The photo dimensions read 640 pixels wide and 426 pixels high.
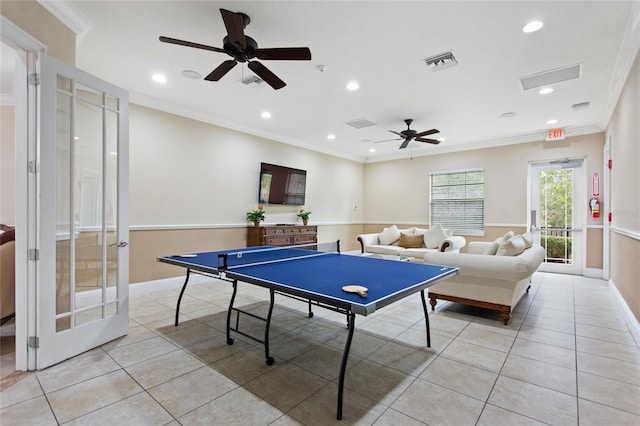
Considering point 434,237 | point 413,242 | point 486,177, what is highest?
point 486,177

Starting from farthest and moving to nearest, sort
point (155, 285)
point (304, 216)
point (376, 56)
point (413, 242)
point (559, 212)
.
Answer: point (304, 216), point (413, 242), point (559, 212), point (155, 285), point (376, 56)

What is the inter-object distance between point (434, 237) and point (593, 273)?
297 cm

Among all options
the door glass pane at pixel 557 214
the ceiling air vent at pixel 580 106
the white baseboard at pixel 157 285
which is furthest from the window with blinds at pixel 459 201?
the white baseboard at pixel 157 285

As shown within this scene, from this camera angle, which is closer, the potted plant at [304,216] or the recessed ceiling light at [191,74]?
the recessed ceiling light at [191,74]

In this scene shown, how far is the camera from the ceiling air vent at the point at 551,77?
11.6 ft

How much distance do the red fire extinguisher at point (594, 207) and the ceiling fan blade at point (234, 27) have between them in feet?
21.9

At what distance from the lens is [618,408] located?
1873 millimetres

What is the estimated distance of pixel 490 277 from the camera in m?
3.32

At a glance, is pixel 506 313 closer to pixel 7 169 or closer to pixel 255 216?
pixel 255 216

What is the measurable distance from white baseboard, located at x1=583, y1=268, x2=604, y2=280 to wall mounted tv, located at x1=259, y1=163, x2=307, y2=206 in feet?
19.5

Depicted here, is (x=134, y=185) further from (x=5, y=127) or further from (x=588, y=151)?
(x=588, y=151)

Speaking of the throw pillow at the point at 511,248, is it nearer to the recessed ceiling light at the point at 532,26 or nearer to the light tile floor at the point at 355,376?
the light tile floor at the point at 355,376

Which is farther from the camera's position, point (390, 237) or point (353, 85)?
point (390, 237)

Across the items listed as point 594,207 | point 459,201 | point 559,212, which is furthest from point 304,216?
point 594,207
